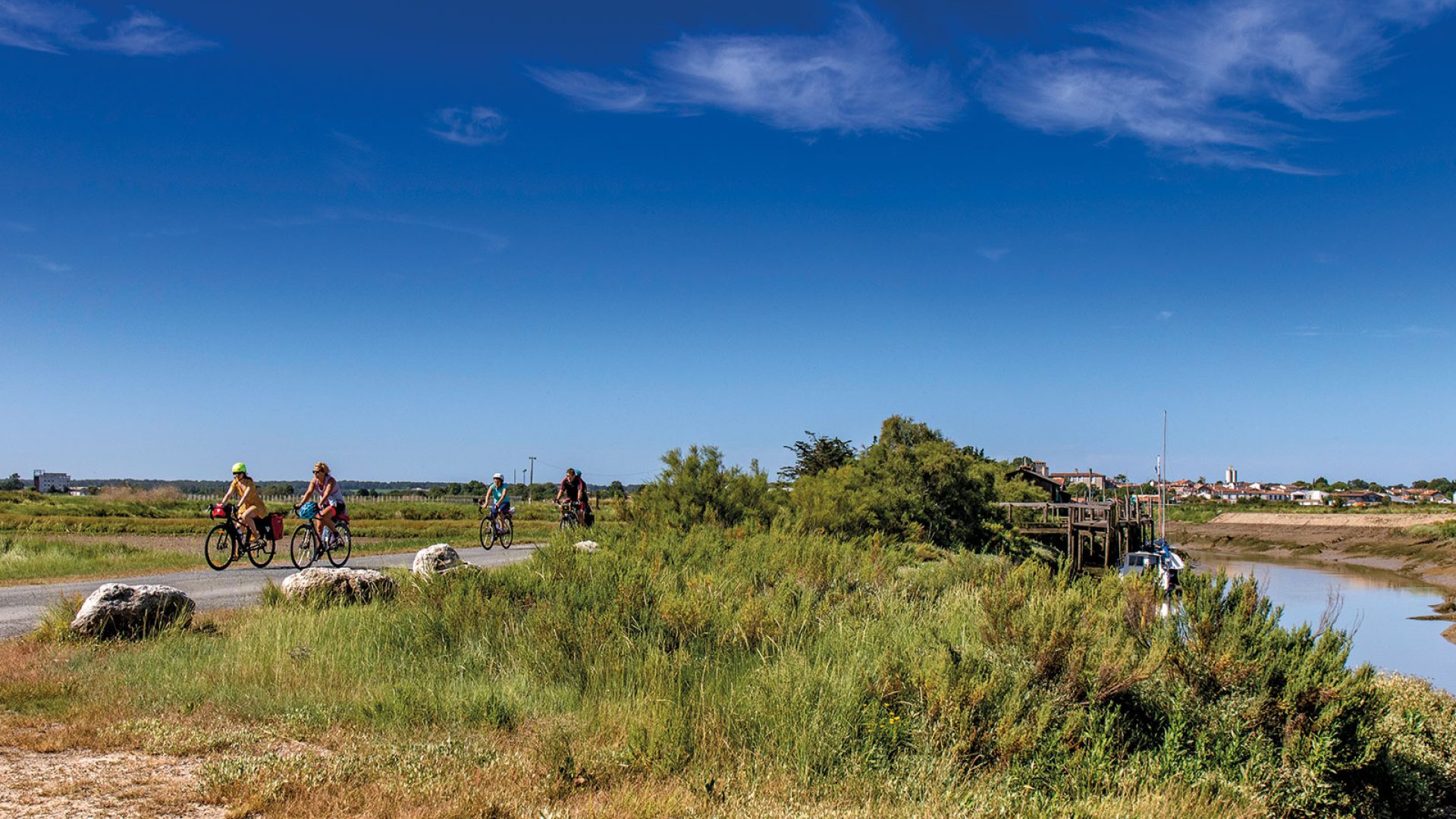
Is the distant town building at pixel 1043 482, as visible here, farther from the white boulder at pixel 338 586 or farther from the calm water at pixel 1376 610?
the white boulder at pixel 338 586

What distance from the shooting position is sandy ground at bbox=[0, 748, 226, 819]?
5020mm

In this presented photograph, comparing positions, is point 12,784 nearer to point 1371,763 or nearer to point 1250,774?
point 1250,774

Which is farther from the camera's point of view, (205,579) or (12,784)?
(205,579)

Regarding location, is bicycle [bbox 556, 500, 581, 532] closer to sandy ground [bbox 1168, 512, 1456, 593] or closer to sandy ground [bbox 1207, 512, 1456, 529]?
sandy ground [bbox 1168, 512, 1456, 593]

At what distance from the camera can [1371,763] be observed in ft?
22.8

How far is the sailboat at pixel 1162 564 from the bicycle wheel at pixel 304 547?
13.8 m

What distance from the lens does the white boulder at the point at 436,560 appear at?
1270 cm

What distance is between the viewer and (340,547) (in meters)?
17.5

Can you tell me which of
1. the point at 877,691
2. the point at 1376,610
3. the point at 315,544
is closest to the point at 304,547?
the point at 315,544

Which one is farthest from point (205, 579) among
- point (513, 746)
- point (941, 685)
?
point (941, 685)

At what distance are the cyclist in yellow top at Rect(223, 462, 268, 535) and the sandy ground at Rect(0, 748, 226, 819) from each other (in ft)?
36.0

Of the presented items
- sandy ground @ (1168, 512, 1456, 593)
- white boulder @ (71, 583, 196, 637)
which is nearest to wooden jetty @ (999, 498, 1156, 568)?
sandy ground @ (1168, 512, 1456, 593)

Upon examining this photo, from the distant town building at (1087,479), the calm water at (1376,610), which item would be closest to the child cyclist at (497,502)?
the calm water at (1376,610)

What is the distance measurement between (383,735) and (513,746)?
3.24 ft
